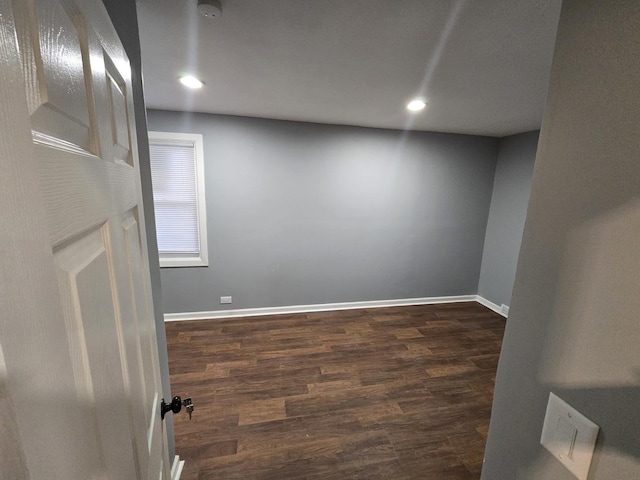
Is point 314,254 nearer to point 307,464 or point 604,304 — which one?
point 307,464

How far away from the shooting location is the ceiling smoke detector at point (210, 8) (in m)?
1.08

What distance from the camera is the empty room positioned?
31 centimetres

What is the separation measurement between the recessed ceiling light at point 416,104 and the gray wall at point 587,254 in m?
1.75

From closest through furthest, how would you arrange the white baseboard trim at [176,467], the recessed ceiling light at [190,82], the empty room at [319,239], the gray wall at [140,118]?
the empty room at [319,239] → the gray wall at [140,118] → the white baseboard trim at [176,467] → the recessed ceiling light at [190,82]

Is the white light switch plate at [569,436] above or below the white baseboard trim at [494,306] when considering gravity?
above

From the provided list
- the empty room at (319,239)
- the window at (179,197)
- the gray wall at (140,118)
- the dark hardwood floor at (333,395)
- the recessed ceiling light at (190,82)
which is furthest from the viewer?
the window at (179,197)

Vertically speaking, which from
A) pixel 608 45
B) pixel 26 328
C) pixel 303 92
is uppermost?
pixel 303 92

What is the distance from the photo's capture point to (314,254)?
3.32 m

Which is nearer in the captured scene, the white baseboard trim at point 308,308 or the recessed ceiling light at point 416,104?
the recessed ceiling light at point 416,104

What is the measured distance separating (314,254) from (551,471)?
283 cm

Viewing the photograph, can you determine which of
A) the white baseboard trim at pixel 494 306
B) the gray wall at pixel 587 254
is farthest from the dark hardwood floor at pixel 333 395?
the gray wall at pixel 587 254

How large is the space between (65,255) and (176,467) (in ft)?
5.67

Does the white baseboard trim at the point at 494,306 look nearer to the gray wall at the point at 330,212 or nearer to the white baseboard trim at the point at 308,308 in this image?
the white baseboard trim at the point at 308,308

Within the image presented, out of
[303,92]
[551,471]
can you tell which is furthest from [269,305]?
[551,471]
